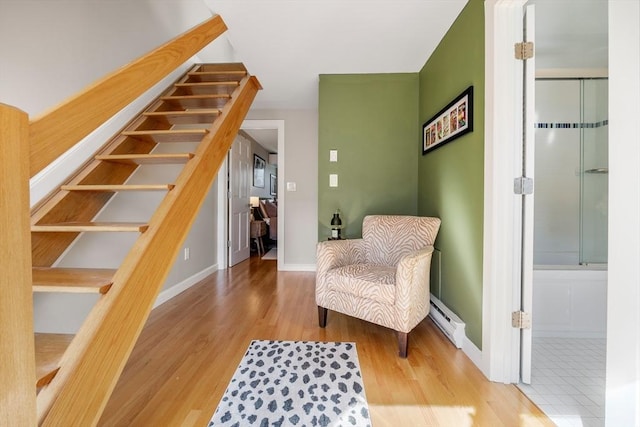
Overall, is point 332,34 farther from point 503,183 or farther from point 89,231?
point 89,231

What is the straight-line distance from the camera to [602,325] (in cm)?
179

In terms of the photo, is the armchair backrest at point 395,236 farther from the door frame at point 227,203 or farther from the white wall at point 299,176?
the door frame at point 227,203

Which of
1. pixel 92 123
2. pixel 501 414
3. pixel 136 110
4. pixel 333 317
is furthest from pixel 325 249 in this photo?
pixel 136 110

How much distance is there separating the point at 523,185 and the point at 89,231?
7.26 feet

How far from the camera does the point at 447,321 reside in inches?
72.9

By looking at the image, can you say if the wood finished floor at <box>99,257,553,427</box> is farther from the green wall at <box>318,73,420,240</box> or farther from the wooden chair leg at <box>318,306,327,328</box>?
the green wall at <box>318,73,420,240</box>

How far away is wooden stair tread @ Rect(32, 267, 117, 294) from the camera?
96cm

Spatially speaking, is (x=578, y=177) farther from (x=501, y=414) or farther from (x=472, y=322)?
(x=501, y=414)

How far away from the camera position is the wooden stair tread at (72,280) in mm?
957

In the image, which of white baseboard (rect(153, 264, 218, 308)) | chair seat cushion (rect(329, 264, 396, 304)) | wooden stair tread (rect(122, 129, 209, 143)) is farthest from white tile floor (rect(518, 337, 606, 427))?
white baseboard (rect(153, 264, 218, 308))

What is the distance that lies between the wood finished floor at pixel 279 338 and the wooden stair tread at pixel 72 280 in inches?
24.3

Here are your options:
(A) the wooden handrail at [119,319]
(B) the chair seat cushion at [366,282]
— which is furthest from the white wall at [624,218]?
(A) the wooden handrail at [119,319]

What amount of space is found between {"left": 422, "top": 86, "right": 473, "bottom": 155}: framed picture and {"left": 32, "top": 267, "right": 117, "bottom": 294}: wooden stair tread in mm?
2053

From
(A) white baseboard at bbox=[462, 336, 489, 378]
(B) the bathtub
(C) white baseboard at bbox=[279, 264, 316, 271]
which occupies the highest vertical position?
(B) the bathtub
